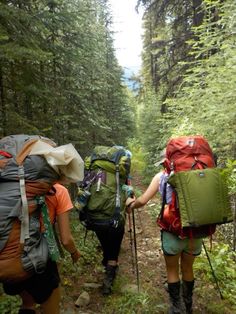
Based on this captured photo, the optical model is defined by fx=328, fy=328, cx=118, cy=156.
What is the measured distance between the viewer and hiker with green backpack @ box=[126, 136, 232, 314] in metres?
3.72

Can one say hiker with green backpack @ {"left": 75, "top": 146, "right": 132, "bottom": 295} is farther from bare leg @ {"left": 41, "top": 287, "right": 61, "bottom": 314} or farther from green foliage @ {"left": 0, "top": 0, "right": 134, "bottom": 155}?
green foliage @ {"left": 0, "top": 0, "right": 134, "bottom": 155}

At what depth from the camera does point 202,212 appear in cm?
370

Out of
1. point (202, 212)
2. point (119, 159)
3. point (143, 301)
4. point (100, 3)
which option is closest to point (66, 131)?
point (119, 159)

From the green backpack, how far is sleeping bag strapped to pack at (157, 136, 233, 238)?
1.01 m

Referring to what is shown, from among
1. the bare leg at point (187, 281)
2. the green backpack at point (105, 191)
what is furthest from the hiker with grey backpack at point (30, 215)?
the bare leg at point (187, 281)

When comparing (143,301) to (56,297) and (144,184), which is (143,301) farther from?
(144,184)

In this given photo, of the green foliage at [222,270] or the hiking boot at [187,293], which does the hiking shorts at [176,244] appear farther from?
the green foliage at [222,270]

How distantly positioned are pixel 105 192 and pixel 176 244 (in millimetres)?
1383

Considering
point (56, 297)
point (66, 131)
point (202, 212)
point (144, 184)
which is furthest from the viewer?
→ point (144, 184)

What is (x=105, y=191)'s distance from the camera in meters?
4.99

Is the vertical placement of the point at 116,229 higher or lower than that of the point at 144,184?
higher

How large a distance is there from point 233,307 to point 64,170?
359cm

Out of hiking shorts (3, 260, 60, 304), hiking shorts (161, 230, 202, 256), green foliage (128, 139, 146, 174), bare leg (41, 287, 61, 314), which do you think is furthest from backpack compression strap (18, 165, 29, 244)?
green foliage (128, 139, 146, 174)

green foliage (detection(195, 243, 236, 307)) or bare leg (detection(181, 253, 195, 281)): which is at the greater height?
bare leg (detection(181, 253, 195, 281))
